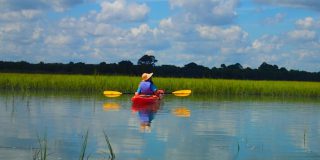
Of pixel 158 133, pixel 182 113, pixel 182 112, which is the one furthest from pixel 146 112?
pixel 158 133

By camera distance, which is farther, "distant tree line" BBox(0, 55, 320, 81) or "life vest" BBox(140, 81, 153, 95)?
"distant tree line" BBox(0, 55, 320, 81)

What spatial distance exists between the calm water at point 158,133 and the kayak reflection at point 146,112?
21mm

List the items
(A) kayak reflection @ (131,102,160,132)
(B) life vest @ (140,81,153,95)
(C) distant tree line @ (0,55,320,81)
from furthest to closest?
(C) distant tree line @ (0,55,320,81)
(B) life vest @ (140,81,153,95)
(A) kayak reflection @ (131,102,160,132)

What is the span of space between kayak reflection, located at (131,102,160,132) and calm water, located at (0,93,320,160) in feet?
0.07

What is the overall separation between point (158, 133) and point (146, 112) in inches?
189

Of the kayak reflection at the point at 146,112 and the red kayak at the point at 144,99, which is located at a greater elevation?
the red kayak at the point at 144,99

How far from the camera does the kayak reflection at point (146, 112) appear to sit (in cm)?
1140

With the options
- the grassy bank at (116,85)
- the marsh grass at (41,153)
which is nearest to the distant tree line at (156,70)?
the grassy bank at (116,85)

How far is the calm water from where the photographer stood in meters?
7.95

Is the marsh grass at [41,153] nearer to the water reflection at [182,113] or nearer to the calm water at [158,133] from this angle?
the calm water at [158,133]

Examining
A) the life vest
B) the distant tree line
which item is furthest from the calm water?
the distant tree line

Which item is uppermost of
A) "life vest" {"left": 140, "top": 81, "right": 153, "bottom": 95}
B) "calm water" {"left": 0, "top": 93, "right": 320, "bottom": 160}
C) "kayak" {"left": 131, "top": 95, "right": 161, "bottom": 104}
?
"life vest" {"left": 140, "top": 81, "right": 153, "bottom": 95}

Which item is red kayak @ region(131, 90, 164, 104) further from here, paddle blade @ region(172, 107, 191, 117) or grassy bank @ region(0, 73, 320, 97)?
grassy bank @ region(0, 73, 320, 97)

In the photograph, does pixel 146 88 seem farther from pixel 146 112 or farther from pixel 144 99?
pixel 146 112
